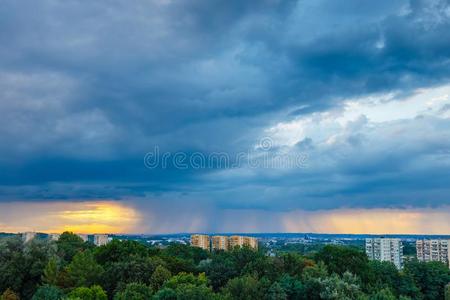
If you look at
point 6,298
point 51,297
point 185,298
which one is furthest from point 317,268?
point 6,298

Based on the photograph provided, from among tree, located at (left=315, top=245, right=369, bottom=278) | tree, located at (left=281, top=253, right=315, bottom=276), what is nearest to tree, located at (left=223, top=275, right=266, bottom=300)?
tree, located at (left=281, top=253, right=315, bottom=276)

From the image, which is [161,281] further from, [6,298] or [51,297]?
[6,298]

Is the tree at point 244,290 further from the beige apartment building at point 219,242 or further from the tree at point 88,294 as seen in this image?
the beige apartment building at point 219,242

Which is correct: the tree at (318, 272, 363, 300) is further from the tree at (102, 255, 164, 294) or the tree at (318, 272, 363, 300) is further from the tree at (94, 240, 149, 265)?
the tree at (94, 240, 149, 265)

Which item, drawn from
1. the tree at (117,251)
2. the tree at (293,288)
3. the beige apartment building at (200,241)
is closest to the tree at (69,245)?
the tree at (117,251)

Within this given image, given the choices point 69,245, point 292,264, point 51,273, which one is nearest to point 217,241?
point 69,245

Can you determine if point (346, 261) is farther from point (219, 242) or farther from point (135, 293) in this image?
point (219, 242)

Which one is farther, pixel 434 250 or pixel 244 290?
pixel 434 250
